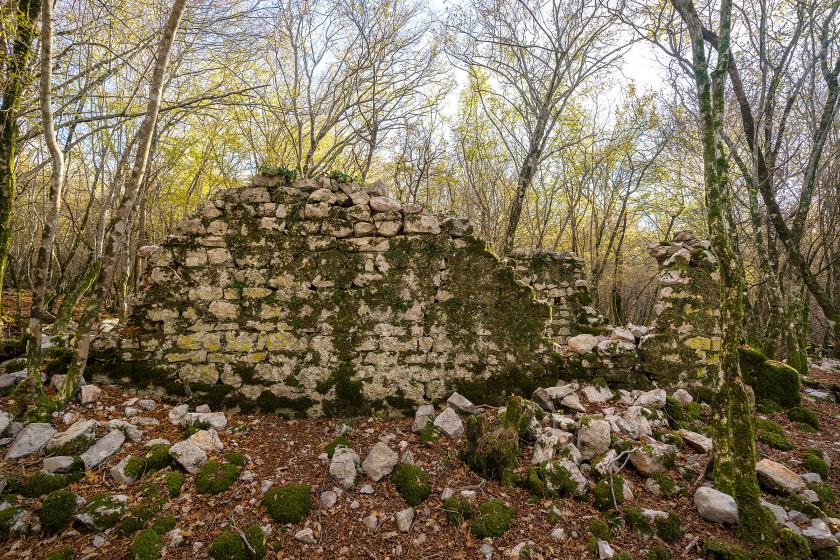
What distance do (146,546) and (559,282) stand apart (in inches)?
375

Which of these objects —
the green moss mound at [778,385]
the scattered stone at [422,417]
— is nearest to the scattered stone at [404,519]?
the scattered stone at [422,417]

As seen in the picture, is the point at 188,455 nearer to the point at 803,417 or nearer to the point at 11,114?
the point at 11,114

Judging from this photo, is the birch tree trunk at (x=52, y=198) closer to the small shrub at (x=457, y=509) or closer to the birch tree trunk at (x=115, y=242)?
the birch tree trunk at (x=115, y=242)

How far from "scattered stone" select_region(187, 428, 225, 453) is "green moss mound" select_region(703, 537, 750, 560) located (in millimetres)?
4445

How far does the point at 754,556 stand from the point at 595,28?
39.5 feet

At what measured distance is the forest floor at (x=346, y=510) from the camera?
2.85 metres

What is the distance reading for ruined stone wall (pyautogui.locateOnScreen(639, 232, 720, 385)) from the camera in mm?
5359

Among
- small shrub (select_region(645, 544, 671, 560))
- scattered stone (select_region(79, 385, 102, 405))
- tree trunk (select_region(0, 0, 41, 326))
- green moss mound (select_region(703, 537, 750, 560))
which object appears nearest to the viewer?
green moss mound (select_region(703, 537, 750, 560))

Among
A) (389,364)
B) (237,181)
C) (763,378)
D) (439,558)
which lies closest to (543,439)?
(439,558)

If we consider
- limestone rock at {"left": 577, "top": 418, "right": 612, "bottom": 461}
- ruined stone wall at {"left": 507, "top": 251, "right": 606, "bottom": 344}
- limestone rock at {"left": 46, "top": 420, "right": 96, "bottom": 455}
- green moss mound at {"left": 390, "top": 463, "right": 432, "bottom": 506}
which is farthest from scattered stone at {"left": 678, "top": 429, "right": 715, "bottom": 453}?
limestone rock at {"left": 46, "top": 420, "right": 96, "bottom": 455}

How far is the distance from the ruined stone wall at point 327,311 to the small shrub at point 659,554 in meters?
2.20

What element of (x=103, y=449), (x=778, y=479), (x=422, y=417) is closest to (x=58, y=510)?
(x=103, y=449)

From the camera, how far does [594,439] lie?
3.84 m

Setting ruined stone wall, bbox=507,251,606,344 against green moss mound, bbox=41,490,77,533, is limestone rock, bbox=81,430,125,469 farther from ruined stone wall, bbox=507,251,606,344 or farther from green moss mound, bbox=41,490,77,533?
ruined stone wall, bbox=507,251,606,344
